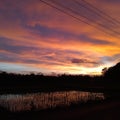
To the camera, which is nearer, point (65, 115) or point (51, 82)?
point (65, 115)

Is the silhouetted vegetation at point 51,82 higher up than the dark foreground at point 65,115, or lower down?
higher up

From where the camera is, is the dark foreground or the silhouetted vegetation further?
the silhouetted vegetation

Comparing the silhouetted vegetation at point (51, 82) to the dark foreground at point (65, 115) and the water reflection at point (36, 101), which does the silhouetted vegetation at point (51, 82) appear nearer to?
the water reflection at point (36, 101)

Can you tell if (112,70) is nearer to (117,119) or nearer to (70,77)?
(70,77)

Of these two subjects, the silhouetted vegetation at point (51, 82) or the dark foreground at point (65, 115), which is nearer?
the dark foreground at point (65, 115)

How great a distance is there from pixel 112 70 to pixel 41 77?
29.4 m

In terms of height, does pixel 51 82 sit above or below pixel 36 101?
above

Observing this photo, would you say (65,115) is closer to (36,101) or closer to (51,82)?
(36,101)

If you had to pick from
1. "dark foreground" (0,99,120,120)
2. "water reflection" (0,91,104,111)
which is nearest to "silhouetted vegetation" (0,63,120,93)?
"water reflection" (0,91,104,111)

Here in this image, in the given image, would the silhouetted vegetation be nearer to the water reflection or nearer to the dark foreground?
the water reflection

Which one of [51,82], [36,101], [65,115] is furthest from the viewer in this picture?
[51,82]

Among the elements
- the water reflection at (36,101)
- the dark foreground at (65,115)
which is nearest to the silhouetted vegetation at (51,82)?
the water reflection at (36,101)

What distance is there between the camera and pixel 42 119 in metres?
14.0

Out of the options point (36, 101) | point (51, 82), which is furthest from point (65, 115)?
point (51, 82)
